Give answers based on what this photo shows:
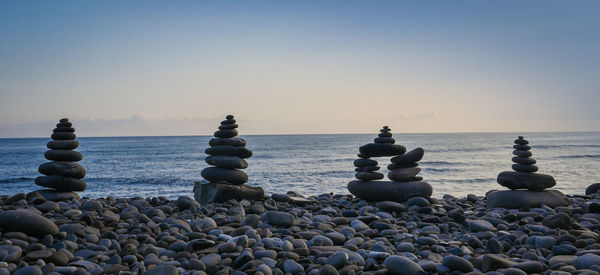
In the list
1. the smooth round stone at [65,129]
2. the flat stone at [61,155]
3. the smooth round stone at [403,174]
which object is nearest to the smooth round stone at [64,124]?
the smooth round stone at [65,129]

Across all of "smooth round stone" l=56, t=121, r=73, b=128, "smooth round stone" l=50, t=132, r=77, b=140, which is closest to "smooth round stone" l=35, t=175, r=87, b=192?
"smooth round stone" l=50, t=132, r=77, b=140

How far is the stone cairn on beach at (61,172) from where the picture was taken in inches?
422

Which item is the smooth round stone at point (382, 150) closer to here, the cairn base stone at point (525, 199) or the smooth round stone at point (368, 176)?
the smooth round stone at point (368, 176)

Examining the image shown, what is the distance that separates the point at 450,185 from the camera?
21.9 metres

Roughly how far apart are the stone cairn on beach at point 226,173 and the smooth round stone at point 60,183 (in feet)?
9.56

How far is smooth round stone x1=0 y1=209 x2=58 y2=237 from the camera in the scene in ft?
20.4

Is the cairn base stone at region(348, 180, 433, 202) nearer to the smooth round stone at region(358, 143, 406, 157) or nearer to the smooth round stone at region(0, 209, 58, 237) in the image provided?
the smooth round stone at region(358, 143, 406, 157)

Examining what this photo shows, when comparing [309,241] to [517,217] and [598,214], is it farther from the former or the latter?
[598,214]

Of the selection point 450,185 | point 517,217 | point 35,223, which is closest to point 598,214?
point 517,217

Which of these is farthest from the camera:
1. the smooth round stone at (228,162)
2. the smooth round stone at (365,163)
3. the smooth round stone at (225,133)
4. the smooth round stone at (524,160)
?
the smooth round stone at (225,133)

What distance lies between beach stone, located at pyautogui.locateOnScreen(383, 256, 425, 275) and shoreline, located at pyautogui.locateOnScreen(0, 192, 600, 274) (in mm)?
12

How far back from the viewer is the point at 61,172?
10.8 meters

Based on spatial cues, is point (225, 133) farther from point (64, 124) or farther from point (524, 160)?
point (524, 160)

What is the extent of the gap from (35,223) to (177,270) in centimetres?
268
